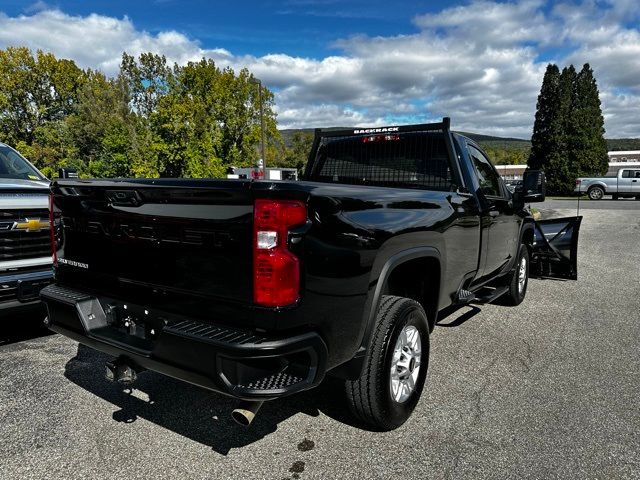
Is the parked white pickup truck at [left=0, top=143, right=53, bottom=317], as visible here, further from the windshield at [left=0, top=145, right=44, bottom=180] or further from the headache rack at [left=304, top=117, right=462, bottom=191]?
the headache rack at [left=304, top=117, right=462, bottom=191]

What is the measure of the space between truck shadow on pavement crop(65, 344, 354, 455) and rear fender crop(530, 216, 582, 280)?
16.8 feet

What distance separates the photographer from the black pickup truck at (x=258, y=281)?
7.09 feet

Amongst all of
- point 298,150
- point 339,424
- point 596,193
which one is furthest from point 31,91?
point 339,424

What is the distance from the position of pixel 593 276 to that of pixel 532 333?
144 inches

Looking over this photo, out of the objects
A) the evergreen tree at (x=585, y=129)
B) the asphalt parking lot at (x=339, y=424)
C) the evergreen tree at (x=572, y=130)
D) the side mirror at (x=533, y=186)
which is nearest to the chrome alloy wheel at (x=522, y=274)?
the side mirror at (x=533, y=186)

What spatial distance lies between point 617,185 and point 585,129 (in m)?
10.5

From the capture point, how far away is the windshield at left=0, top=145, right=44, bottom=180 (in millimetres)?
5656

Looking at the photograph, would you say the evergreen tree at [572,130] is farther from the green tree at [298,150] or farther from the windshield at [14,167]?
the green tree at [298,150]

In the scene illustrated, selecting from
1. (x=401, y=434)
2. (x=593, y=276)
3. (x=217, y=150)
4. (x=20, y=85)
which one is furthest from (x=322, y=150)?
(x=20, y=85)

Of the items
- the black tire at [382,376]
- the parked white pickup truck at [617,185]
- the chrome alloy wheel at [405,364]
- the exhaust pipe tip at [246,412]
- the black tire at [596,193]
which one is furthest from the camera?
the black tire at [596,193]

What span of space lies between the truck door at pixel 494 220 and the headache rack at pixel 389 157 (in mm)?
402

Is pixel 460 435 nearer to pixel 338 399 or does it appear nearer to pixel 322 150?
pixel 338 399

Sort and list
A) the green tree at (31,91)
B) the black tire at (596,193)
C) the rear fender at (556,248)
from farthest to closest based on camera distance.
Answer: the green tree at (31,91), the black tire at (596,193), the rear fender at (556,248)

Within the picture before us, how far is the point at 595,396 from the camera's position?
11.3 feet
